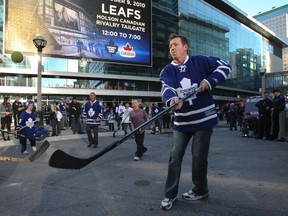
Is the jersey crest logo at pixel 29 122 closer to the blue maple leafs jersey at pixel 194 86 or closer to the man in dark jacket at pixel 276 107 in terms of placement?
the blue maple leafs jersey at pixel 194 86

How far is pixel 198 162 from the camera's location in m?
3.18

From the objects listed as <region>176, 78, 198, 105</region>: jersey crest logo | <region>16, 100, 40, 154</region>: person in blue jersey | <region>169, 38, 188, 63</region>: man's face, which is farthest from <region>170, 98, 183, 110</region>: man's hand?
<region>16, 100, 40, 154</region>: person in blue jersey

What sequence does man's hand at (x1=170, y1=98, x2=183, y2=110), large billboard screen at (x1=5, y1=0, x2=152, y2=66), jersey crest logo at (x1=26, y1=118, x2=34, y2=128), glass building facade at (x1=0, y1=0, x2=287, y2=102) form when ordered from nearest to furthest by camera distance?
man's hand at (x1=170, y1=98, x2=183, y2=110), jersey crest logo at (x1=26, y1=118, x2=34, y2=128), large billboard screen at (x1=5, y1=0, x2=152, y2=66), glass building facade at (x1=0, y1=0, x2=287, y2=102)

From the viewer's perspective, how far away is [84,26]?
24203 mm

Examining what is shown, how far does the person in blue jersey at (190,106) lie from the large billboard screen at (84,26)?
21.8m

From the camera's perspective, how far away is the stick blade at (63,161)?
273 centimetres

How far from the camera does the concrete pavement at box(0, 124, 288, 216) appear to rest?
3.07 m

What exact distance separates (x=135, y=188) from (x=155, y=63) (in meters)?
40.2

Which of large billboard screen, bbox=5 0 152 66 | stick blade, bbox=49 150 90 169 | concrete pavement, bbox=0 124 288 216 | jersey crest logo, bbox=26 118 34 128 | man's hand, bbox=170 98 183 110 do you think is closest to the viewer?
stick blade, bbox=49 150 90 169

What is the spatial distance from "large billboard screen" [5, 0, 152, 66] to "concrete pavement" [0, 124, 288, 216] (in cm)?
1937

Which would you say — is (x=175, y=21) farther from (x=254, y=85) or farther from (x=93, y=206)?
(x=93, y=206)

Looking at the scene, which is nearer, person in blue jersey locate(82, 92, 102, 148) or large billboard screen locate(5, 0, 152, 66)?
person in blue jersey locate(82, 92, 102, 148)

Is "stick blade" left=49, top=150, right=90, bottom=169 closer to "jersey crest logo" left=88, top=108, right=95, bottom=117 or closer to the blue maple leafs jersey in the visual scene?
the blue maple leafs jersey

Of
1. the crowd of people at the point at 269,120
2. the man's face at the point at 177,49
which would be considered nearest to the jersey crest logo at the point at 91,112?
the man's face at the point at 177,49
